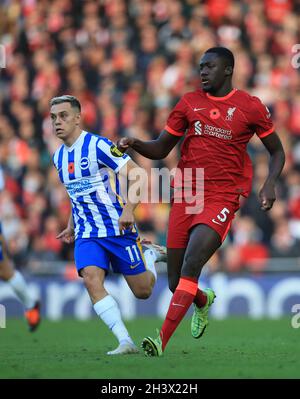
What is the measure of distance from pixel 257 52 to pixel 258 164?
2.61 meters

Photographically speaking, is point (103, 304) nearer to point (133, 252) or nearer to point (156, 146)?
point (133, 252)

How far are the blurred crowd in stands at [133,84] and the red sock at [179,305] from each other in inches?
273

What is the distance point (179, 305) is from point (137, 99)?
10.1 m

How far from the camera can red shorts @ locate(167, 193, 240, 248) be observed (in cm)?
761

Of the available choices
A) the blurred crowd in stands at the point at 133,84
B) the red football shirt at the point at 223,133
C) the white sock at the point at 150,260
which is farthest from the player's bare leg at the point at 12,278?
the blurred crowd in stands at the point at 133,84

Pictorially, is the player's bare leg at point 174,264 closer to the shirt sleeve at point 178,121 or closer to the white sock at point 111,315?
the white sock at point 111,315

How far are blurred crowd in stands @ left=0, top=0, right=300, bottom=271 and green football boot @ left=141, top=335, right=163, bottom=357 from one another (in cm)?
706

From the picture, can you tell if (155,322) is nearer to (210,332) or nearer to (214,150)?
(210,332)

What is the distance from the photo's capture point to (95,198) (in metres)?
8.24

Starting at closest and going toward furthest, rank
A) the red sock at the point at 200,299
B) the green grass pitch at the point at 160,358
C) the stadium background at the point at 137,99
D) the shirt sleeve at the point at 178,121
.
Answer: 1. the green grass pitch at the point at 160,358
2. the shirt sleeve at the point at 178,121
3. the red sock at the point at 200,299
4. the stadium background at the point at 137,99

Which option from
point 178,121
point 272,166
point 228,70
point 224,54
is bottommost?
point 272,166

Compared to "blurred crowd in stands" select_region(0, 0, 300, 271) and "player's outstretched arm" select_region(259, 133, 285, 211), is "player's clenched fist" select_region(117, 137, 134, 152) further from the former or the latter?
"blurred crowd in stands" select_region(0, 0, 300, 271)

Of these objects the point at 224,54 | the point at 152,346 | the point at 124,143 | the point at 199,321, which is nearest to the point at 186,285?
the point at 152,346

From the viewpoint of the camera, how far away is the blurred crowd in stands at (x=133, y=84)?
49.1ft
